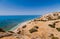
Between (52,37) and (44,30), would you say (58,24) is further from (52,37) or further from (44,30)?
(52,37)

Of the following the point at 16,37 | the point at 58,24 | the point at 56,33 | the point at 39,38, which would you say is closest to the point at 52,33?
the point at 56,33

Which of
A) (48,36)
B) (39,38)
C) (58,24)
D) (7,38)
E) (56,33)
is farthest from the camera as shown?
(58,24)

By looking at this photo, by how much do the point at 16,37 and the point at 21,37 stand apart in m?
1.17

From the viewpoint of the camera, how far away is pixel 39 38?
34281 millimetres

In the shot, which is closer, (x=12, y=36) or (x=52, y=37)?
(x=12, y=36)

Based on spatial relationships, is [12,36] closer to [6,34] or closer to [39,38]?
[6,34]

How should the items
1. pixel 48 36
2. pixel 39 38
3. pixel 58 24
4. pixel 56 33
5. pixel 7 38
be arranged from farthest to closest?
pixel 58 24 < pixel 56 33 < pixel 48 36 < pixel 39 38 < pixel 7 38

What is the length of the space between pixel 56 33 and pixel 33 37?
26.9ft

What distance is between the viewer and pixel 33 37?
34812 millimetres

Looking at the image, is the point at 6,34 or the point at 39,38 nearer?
the point at 6,34

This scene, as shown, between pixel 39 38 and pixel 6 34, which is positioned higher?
pixel 6 34

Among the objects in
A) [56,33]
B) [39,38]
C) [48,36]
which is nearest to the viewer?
[39,38]

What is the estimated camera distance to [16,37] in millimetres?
30391

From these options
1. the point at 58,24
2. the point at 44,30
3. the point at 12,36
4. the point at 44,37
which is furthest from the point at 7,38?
the point at 58,24
